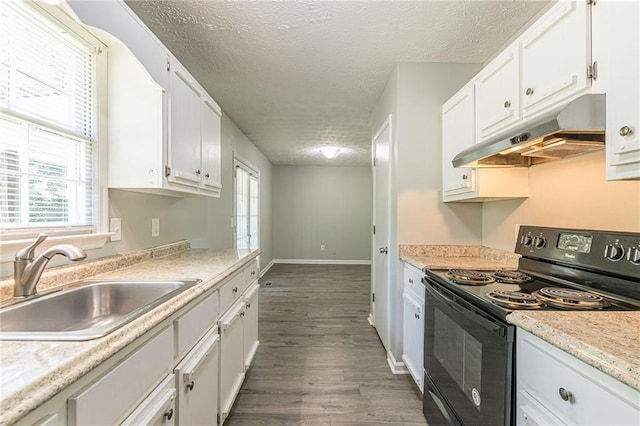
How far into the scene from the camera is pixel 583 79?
1.06 meters

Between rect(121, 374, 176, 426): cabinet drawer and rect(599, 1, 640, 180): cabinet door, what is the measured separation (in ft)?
5.27

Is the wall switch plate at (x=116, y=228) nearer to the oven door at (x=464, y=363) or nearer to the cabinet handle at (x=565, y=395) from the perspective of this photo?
the oven door at (x=464, y=363)

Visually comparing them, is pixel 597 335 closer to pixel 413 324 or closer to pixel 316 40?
pixel 413 324

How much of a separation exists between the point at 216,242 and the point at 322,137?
223 cm

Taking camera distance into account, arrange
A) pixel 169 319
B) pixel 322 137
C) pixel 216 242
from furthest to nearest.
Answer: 1. pixel 322 137
2. pixel 216 242
3. pixel 169 319

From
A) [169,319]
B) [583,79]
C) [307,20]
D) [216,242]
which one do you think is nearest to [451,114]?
[583,79]

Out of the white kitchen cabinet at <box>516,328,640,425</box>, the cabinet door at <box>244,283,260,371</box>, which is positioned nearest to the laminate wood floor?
the cabinet door at <box>244,283,260,371</box>

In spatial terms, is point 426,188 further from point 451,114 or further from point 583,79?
point 583,79

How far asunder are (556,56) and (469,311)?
3.64 ft

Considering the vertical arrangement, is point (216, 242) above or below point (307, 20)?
below

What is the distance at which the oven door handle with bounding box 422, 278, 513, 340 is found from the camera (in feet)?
3.28

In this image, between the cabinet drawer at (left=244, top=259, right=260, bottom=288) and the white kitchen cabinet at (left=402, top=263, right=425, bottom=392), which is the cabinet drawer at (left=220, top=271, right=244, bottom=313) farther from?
the white kitchen cabinet at (left=402, top=263, right=425, bottom=392)

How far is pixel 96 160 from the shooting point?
1440 mm

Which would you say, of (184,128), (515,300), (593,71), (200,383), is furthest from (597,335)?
(184,128)
